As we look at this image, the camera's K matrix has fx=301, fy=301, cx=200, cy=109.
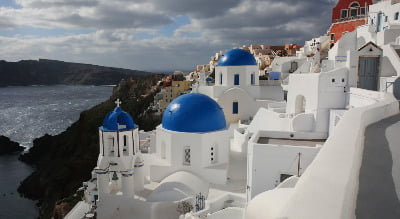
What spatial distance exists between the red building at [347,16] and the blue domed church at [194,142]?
20.3m

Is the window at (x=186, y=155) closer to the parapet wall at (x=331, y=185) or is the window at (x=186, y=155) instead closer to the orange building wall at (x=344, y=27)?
the parapet wall at (x=331, y=185)

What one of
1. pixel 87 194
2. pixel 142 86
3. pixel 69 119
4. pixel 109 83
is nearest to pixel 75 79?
pixel 109 83

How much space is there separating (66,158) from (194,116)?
3542 centimetres

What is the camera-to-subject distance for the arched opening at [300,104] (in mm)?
14089

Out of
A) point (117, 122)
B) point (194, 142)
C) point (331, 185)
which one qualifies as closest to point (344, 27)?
point (194, 142)

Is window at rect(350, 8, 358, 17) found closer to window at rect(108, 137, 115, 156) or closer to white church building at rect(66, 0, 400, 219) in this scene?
white church building at rect(66, 0, 400, 219)

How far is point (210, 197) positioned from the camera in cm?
1302

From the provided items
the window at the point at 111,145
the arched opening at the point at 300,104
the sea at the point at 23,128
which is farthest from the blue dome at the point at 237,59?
the sea at the point at 23,128

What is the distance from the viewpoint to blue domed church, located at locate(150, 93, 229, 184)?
14.1 m

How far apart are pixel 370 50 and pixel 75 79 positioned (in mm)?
201139

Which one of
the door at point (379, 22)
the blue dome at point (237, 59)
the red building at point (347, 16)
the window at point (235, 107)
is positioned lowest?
the window at point (235, 107)

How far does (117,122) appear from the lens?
533 inches

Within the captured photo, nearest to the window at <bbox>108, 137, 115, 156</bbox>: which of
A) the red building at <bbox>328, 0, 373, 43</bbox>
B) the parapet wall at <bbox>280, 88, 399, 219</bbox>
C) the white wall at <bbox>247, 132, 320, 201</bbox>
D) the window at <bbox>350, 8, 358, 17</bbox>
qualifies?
the white wall at <bbox>247, 132, 320, 201</bbox>

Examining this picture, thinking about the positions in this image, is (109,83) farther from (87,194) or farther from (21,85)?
(87,194)
